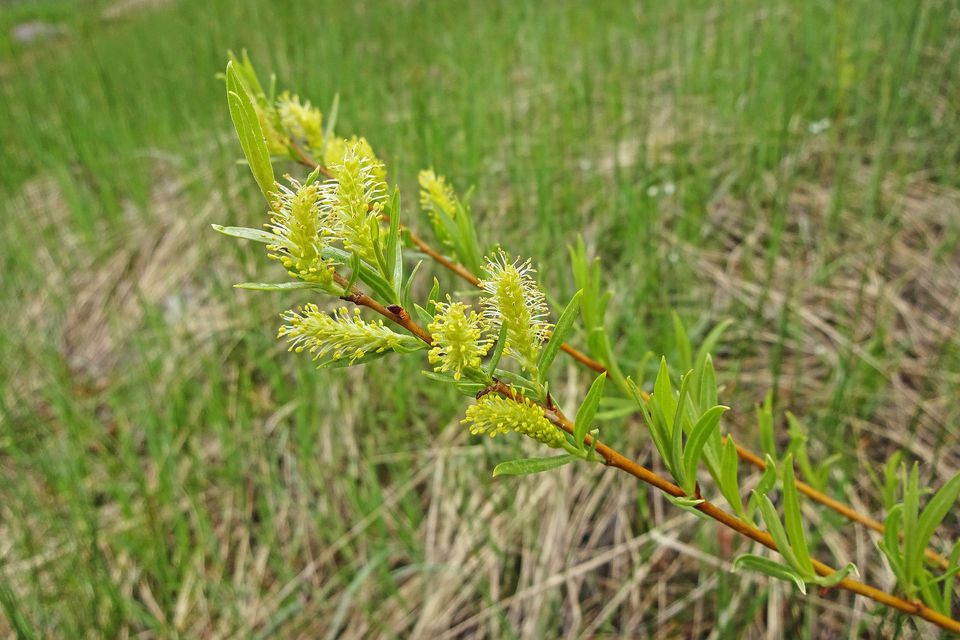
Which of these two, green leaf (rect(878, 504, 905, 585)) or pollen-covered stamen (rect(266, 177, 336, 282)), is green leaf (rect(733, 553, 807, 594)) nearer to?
green leaf (rect(878, 504, 905, 585))

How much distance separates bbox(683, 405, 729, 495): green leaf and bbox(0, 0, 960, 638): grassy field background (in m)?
0.37

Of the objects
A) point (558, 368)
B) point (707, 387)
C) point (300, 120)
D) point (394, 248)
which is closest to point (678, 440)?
point (707, 387)

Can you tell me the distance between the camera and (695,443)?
1.75 ft

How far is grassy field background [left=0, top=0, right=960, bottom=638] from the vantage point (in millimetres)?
1249

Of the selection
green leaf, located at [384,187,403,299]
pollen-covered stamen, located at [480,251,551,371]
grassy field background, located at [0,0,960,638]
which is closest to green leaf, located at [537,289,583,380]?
pollen-covered stamen, located at [480,251,551,371]

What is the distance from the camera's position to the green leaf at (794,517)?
57 centimetres

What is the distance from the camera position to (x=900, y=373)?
138cm

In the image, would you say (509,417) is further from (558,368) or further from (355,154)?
(558,368)

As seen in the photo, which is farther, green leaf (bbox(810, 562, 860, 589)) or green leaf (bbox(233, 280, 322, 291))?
green leaf (bbox(810, 562, 860, 589))

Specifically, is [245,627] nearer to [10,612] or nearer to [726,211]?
[10,612]

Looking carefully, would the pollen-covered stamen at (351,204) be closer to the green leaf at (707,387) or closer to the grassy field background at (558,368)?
the green leaf at (707,387)

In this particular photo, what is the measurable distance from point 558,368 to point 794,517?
942 mm

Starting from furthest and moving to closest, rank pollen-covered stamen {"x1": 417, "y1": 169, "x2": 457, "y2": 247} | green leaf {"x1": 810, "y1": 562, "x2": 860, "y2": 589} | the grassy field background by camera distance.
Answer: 1. the grassy field background
2. pollen-covered stamen {"x1": 417, "y1": 169, "x2": 457, "y2": 247}
3. green leaf {"x1": 810, "y1": 562, "x2": 860, "y2": 589}

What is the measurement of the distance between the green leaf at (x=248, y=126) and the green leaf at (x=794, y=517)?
46 cm
